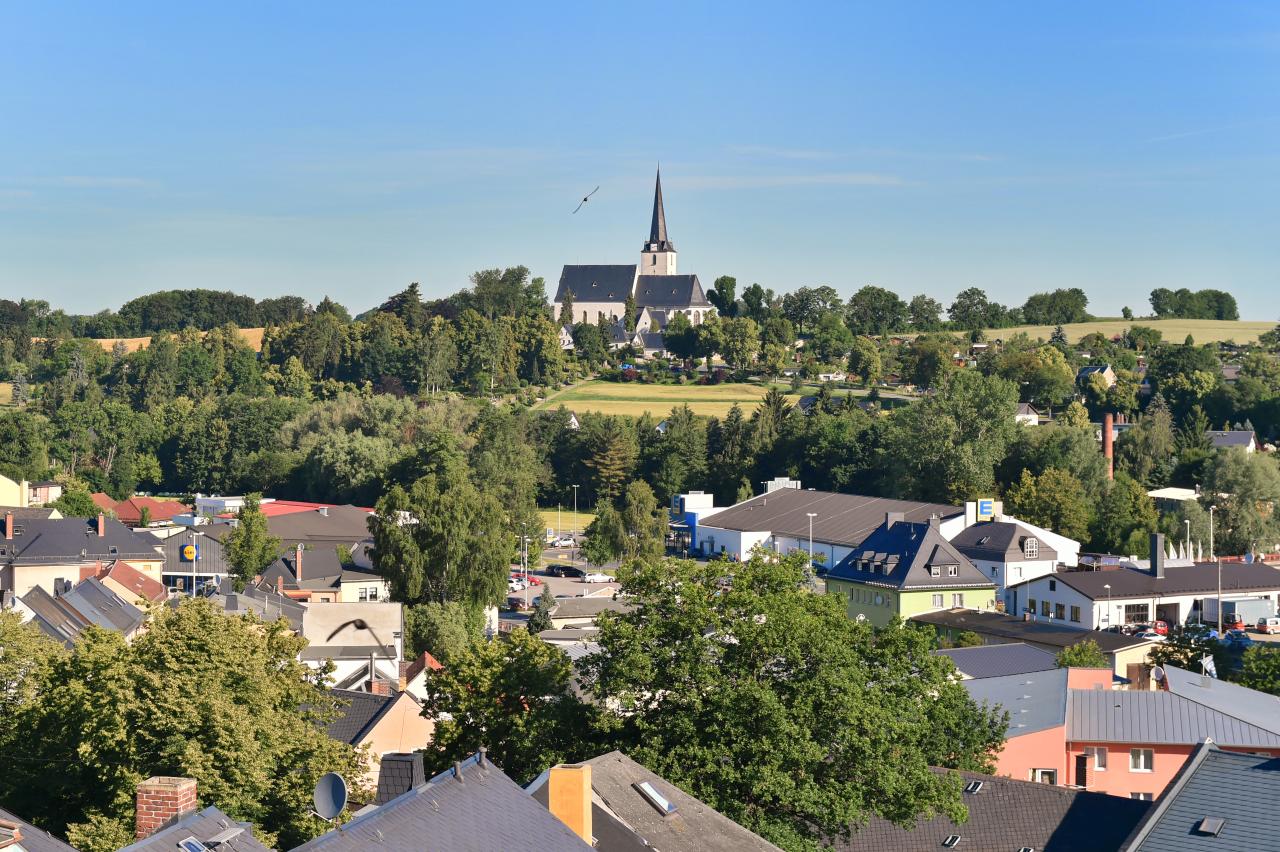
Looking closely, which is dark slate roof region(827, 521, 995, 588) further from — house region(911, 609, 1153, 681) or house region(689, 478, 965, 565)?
house region(689, 478, 965, 565)

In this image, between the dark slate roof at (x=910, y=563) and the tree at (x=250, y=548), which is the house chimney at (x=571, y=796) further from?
the tree at (x=250, y=548)

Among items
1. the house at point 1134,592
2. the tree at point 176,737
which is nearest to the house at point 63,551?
the house at point 1134,592

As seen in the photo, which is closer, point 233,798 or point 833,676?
point 233,798

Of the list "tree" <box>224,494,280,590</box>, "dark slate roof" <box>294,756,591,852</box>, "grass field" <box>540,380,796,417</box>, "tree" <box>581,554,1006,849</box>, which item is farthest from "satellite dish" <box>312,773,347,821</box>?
"grass field" <box>540,380,796,417</box>

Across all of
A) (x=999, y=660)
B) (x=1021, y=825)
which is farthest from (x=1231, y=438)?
(x=1021, y=825)

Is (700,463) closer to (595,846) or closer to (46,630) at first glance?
(46,630)

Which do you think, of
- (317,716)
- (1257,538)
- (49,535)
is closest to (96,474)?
(49,535)

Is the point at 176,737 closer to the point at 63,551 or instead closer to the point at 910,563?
the point at 910,563
